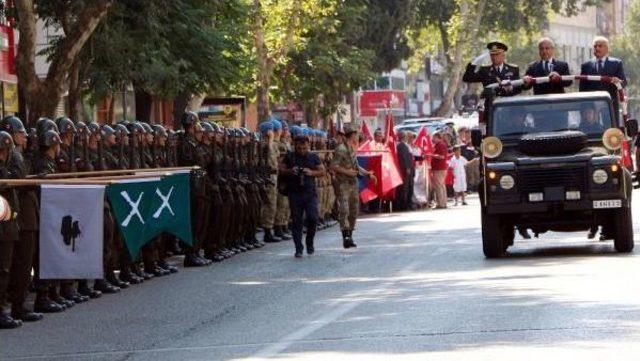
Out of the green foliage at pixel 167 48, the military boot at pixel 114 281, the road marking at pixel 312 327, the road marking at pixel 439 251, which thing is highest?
the green foliage at pixel 167 48

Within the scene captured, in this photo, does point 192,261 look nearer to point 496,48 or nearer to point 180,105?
point 496,48

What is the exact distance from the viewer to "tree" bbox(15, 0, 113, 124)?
28.4 meters

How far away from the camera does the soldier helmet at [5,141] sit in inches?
688

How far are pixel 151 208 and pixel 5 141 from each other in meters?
5.23

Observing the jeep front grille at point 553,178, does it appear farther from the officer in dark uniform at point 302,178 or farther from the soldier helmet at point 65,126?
the soldier helmet at point 65,126

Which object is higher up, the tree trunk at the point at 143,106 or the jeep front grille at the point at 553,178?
the tree trunk at the point at 143,106

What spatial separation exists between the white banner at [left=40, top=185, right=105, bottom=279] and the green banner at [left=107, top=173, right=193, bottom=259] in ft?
4.61

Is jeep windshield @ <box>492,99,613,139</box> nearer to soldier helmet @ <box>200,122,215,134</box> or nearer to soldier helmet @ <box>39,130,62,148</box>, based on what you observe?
soldier helmet @ <box>200,122,215,134</box>

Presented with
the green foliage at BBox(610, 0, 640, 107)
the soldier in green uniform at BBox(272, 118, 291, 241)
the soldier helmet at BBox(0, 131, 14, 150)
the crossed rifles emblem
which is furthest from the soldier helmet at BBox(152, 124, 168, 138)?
the green foliage at BBox(610, 0, 640, 107)

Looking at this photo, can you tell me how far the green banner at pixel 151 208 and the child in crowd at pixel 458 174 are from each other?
23039 mm

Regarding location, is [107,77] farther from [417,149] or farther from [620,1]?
[620,1]

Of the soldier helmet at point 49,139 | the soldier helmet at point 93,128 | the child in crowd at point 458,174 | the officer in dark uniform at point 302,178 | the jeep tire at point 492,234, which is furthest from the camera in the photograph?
the child in crowd at point 458,174

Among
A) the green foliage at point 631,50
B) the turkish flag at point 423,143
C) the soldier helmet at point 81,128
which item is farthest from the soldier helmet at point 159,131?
the green foliage at point 631,50

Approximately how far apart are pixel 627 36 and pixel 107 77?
10760 cm
